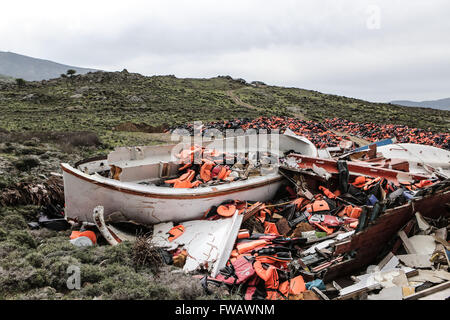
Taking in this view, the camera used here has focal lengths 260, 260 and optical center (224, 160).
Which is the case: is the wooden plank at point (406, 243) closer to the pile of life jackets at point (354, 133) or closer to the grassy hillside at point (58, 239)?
the grassy hillside at point (58, 239)

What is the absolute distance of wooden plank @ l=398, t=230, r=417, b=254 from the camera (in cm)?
431

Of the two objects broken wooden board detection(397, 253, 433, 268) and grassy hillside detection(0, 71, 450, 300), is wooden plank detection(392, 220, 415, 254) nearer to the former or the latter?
broken wooden board detection(397, 253, 433, 268)

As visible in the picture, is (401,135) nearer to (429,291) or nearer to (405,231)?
(405,231)

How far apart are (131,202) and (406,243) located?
202 inches

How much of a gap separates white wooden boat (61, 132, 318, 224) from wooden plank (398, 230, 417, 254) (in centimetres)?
295

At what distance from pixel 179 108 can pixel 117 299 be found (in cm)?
3427

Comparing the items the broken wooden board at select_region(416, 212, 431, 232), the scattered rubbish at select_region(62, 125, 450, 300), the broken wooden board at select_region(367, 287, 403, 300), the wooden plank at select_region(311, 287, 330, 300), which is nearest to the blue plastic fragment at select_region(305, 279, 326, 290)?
the scattered rubbish at select_region(62, 125, 450, 300)

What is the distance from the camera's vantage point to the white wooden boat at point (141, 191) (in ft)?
17.4

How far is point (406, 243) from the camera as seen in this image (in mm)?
4387

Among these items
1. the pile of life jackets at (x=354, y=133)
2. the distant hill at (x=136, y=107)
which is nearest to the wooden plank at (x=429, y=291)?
the pile of life jackets at (x=354, y=133)

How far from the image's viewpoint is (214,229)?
5316 millimetres

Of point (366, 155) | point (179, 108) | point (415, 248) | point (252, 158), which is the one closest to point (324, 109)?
point (179, 108)

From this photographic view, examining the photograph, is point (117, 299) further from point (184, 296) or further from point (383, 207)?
point (383, 207)

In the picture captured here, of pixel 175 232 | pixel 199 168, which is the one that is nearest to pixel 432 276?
pixel 175 232
